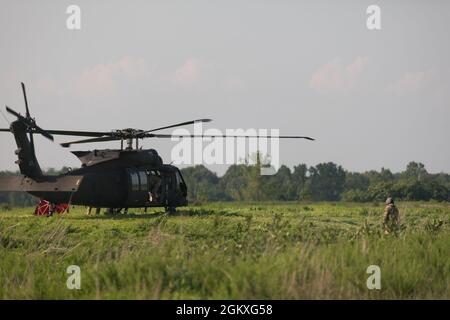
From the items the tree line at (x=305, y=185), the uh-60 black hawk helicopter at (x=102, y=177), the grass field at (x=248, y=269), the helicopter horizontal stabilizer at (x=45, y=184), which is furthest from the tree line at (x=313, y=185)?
the grass field at (x=248, y=269)

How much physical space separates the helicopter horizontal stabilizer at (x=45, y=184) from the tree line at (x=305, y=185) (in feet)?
174

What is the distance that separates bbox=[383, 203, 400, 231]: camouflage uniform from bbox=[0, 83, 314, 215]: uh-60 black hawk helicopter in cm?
463

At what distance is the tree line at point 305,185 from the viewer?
7712 centimetres

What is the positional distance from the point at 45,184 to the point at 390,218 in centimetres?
1297

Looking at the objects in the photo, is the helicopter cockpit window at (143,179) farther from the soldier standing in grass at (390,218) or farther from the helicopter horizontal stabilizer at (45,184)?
the soldier standing in grass at (390,218)

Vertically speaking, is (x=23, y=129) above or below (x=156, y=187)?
above

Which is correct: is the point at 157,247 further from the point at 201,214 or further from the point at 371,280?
the point at 201,214

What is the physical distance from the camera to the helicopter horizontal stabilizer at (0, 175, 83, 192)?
26.0m

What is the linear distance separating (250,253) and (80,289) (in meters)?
3.45

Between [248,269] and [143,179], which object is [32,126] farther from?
[248,269]

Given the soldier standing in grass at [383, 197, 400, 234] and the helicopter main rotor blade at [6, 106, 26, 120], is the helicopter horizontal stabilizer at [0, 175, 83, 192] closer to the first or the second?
the helicopter main rotor blade at [6, 106, 26, 120]

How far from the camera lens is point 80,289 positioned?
12312 mm
